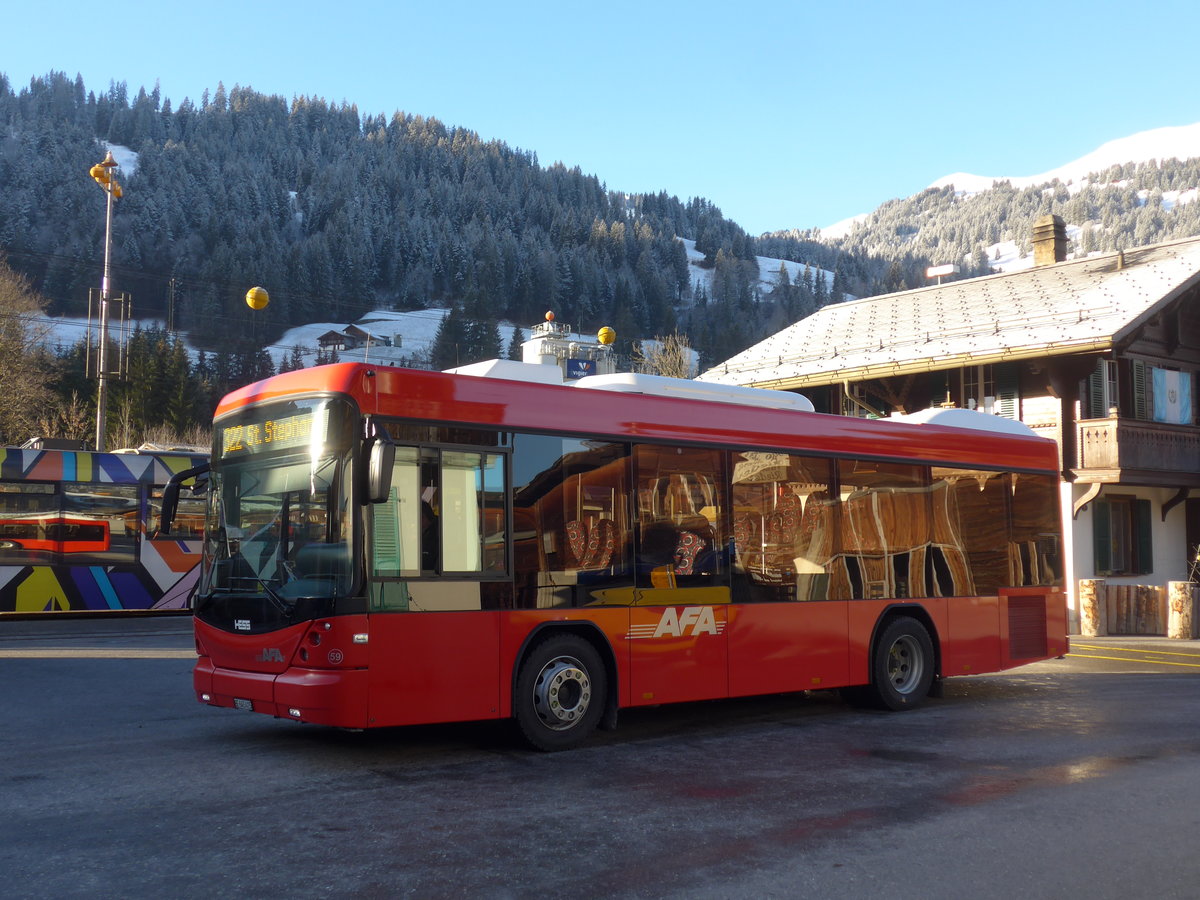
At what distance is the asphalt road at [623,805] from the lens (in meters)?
5.63

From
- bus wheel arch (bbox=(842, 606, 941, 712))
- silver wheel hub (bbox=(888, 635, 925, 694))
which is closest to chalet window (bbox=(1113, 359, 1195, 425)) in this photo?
bus wheel arch (bbox=(842, 606, 941, 712))

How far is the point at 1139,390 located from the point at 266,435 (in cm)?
2275

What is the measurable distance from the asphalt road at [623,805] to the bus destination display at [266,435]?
223 centimetres

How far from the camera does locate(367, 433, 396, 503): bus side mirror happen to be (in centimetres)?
762

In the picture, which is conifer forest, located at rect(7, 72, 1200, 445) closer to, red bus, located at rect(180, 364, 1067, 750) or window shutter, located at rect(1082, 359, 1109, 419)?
window shutter, located at rect(1082, 359, 1109, 419)

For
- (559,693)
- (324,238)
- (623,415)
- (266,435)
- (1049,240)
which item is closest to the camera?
(266,435)

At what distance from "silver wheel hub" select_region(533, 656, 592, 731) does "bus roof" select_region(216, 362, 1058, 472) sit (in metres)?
1.79

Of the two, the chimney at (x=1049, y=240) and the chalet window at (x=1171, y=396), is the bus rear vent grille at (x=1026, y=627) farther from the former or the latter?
the chimney at (x=1049, y=240)

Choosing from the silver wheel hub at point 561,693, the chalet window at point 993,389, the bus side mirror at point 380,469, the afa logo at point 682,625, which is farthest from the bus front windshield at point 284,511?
the chalet window at point 993,389

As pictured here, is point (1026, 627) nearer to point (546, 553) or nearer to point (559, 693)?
point (559, 693)

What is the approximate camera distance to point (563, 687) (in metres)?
9.11

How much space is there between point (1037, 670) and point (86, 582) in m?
16.8

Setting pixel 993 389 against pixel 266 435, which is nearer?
pixel 266 435

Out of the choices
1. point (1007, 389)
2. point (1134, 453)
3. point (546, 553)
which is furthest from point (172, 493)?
point (1007, 389)
